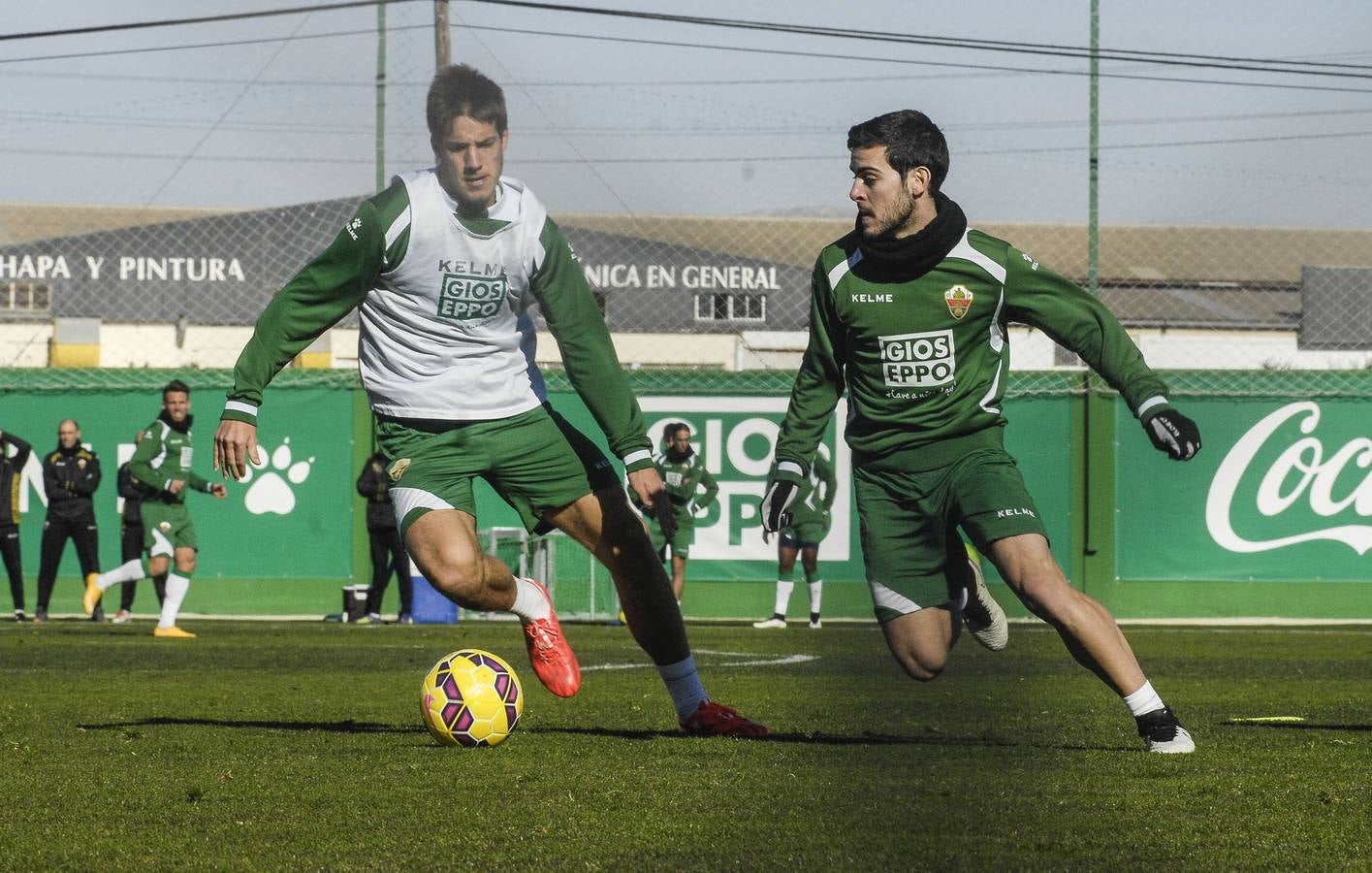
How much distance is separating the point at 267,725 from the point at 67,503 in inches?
445

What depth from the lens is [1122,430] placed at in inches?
745

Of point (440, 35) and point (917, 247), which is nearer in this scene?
point (917, 247)

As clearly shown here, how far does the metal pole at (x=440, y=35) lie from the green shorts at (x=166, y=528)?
5.03 metres

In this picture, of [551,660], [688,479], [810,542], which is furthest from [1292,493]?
[551,660]

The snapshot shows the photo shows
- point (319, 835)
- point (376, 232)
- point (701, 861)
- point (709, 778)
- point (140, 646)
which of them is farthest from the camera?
point (140, 646)

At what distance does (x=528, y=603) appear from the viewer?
723 centimetres

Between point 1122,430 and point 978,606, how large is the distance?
40.3 ft

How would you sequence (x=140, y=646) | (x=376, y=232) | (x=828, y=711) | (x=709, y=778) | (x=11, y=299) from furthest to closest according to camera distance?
1. (x=11, y=299)
2. (x=140, y=646)
3. (x=828, y=711)
4. (x=376, y=232)
5. (x=709, y=778)

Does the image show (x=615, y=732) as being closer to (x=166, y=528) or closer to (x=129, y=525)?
(x=166, y=528)

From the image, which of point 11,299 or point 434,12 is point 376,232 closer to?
point 434,12

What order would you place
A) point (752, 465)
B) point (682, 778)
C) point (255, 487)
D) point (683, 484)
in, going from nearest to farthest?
point (682, 778) < point (683, 484) < point (752, 465) < point (255, 487)

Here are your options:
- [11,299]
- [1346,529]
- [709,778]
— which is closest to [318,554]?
[1346,529]

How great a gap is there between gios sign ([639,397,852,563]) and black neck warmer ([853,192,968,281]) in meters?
12.5

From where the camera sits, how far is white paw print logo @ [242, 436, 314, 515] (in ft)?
63.7
